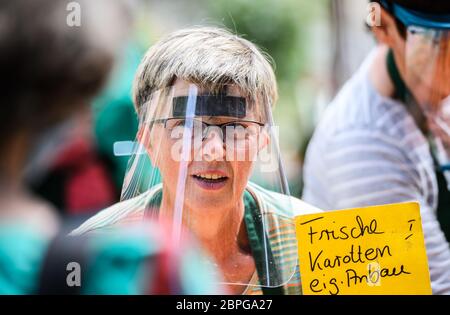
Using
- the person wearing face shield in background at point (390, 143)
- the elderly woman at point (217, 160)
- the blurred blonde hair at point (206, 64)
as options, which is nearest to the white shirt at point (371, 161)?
the person wearing face shield in background at point (390, 143)

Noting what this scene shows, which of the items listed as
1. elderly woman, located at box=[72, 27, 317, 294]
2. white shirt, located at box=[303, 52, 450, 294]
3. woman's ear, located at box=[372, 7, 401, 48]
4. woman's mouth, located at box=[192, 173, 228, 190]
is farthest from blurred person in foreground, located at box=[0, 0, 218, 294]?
woman's ear, located at box=[372, 7, 401, 48]

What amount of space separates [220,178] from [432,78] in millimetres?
711

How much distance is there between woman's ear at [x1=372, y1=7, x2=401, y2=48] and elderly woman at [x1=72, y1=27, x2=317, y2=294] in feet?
1.14

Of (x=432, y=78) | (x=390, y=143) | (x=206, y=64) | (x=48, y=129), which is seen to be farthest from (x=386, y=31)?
(x=48, y=129)

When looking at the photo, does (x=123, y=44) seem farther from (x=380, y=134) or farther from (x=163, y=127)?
(x=380, y=134)

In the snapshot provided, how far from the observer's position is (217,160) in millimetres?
1929

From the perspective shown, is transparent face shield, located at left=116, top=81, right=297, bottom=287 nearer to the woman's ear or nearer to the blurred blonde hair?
the blurred blonde hair

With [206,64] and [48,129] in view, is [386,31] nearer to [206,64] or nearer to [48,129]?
[206,64]

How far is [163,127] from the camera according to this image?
6.38ft

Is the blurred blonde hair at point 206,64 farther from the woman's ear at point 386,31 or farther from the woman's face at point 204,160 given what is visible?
the woman's ear at point 386,31

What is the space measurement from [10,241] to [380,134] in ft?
3.82

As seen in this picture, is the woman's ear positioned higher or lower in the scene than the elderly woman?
higher

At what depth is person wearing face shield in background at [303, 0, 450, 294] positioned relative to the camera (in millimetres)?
1998
